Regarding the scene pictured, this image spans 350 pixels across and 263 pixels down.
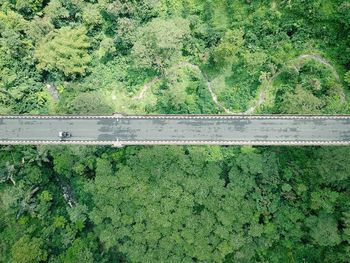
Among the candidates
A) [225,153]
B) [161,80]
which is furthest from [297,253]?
[161,80]

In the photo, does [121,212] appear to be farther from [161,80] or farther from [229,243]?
[161,80]

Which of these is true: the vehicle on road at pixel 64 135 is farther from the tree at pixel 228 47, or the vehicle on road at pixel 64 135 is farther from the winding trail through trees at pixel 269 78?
the tree at pixel 228 47

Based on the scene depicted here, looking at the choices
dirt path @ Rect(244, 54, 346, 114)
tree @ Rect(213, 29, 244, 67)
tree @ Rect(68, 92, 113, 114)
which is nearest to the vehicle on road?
tree @ Rect(68, 92, 113, 114)

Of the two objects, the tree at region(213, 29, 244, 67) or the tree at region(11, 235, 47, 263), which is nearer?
the tree at region(11, 235, 47, 263)

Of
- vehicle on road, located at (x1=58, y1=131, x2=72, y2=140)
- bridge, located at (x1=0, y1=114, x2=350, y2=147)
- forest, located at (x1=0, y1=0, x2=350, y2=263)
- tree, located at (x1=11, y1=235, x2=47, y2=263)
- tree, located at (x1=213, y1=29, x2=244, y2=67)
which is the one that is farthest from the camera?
tree, located at (x1=213, y1=29, x2=244, y2=67)

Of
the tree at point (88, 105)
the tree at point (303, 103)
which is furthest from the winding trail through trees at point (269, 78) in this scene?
the tree at point (88, 105)

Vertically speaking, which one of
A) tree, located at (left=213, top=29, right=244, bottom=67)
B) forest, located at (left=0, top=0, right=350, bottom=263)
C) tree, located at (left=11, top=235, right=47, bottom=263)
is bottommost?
tree, located at (left=11, top=235, right=47, bottom=263)

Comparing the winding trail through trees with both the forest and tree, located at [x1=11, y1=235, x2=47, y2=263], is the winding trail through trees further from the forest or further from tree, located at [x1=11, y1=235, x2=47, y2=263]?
tree, located at [x1=11, y1=235, x2=47, y2=263]
